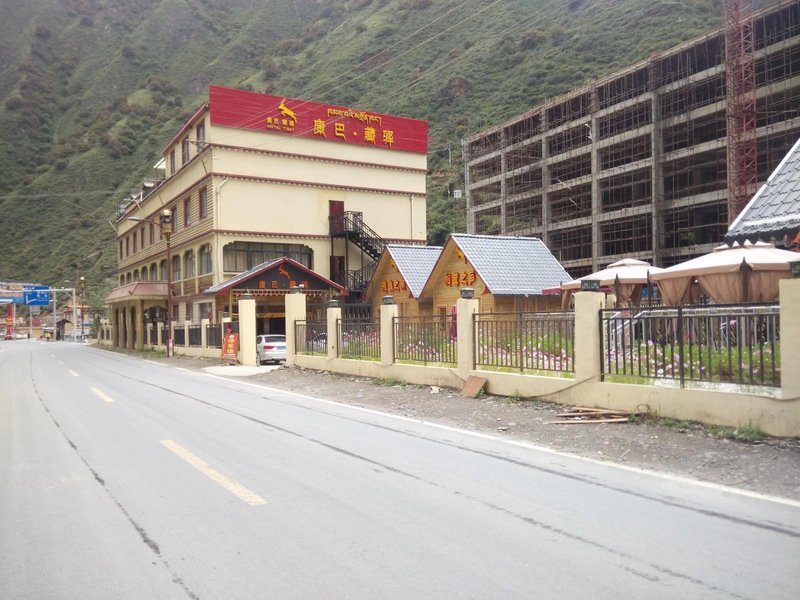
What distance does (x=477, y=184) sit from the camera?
76000 millimetres

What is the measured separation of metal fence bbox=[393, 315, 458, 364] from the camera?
14.7 meters

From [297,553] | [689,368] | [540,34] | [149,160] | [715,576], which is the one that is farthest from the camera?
[149,160]

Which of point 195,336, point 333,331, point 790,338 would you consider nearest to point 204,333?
point 195,336

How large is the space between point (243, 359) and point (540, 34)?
Result: 76353 mm

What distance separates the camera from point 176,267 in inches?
1670

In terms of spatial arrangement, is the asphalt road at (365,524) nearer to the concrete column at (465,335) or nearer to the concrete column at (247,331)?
the concrete column at (465,335)

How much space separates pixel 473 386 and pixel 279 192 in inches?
1020

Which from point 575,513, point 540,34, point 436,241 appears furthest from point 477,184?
point 575,513

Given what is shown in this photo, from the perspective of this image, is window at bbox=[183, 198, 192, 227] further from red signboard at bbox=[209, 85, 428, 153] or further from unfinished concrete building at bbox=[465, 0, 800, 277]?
unfinished concrete building at bbox=[465, 0, 800, 277]

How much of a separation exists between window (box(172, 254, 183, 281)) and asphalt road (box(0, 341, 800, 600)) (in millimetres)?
33156

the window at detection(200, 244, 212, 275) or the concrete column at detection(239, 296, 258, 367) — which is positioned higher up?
the window at detection(200, 244, 212, 275)

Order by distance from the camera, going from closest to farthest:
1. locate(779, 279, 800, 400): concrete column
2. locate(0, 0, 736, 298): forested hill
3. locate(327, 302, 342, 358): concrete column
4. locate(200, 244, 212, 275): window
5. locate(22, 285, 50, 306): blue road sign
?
1. locate(779, 279, 800, 400): concrete column
2. locate(327, 302, 342, 358): concrete column
3. locate(200, 244, 212, 275): window
4. locate(22, 285, 50, 306): blue road sign
5. locate(0, 0, 736, 298): forested hill

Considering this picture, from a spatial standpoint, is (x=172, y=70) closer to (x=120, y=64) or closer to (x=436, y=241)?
(x=120, y=64)

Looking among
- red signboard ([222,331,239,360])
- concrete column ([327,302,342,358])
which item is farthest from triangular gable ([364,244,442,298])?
concrete column ([327,302,342,358])
